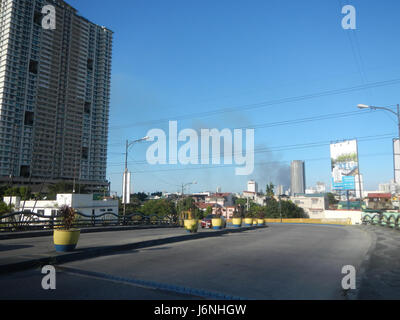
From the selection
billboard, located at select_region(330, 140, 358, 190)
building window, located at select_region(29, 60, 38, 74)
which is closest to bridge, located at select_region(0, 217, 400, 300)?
billboard, located at select_region(330, 140, 358, 190)

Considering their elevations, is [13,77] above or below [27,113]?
above

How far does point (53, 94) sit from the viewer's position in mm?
107750

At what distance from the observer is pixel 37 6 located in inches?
4114

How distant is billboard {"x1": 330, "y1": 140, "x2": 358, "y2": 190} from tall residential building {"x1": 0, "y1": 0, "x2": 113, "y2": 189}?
68883 mm

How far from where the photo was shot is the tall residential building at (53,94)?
314 feet

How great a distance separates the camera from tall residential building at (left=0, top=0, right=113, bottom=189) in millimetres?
95562

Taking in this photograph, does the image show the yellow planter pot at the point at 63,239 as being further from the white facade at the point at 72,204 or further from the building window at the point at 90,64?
the building window at the point at 90,64

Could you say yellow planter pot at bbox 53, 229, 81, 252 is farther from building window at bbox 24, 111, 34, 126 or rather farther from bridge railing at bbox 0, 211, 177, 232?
building window at bbox 24, 111, 34, 126

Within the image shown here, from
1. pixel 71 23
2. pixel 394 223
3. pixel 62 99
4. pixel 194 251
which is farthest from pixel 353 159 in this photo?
pixel 71 23

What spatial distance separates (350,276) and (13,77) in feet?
364

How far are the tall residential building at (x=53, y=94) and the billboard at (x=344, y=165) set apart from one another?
6888cm

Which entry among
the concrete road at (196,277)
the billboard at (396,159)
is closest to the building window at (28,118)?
the billboard at (396,159)

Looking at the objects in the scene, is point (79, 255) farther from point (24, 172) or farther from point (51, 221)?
point (24, 172)
